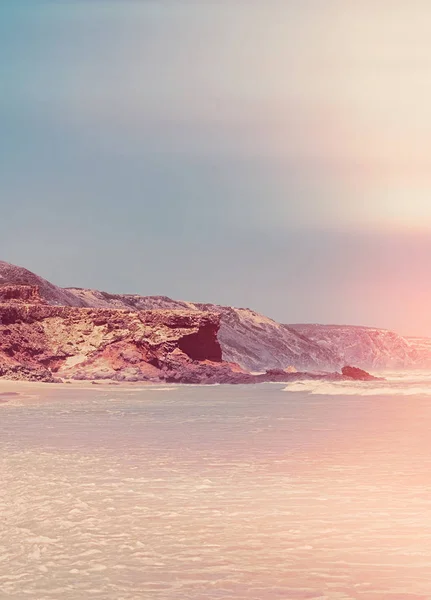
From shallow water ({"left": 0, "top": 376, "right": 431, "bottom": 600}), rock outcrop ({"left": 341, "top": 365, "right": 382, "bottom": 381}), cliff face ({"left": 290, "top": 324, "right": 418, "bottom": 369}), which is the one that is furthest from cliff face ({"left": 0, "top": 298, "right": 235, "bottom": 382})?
cliff face ({"left": 290, "top": 324, "right": 418, "bottom": 369})

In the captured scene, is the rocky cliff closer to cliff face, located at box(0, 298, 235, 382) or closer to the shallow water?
cliff face, located at box(0, 298, 235, 382)

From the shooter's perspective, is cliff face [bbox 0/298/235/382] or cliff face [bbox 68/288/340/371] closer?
cliff face [bbox 0/298/235/382]

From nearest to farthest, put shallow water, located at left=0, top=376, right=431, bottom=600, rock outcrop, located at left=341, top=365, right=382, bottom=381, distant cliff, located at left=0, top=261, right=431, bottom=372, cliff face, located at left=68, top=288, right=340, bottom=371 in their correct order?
shallow water, located at left=0, top=376, right=431, bottom=600
rock outcrop, located at left=341, top=365, right=382, bottom=381
distant cliff, located at left=0, top=261, right=431, bottom=372
cliff face, located at left=68, top=288, right=340, bottom=371

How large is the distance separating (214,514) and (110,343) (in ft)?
167

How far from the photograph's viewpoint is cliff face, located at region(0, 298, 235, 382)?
58.4 m

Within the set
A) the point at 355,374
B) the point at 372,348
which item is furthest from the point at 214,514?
the point at 372,348

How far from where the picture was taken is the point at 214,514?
10.3 m

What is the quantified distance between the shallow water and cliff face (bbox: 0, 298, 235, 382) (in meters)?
37.6

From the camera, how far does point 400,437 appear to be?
19.3 metres

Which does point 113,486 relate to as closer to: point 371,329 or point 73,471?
point 73,471

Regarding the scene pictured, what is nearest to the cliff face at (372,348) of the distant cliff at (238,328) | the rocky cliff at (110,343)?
the distant cliff at (238,328)

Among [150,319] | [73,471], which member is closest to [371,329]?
[150,319]

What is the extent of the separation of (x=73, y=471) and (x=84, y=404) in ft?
61.5

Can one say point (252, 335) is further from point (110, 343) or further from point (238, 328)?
point (110, 343)
